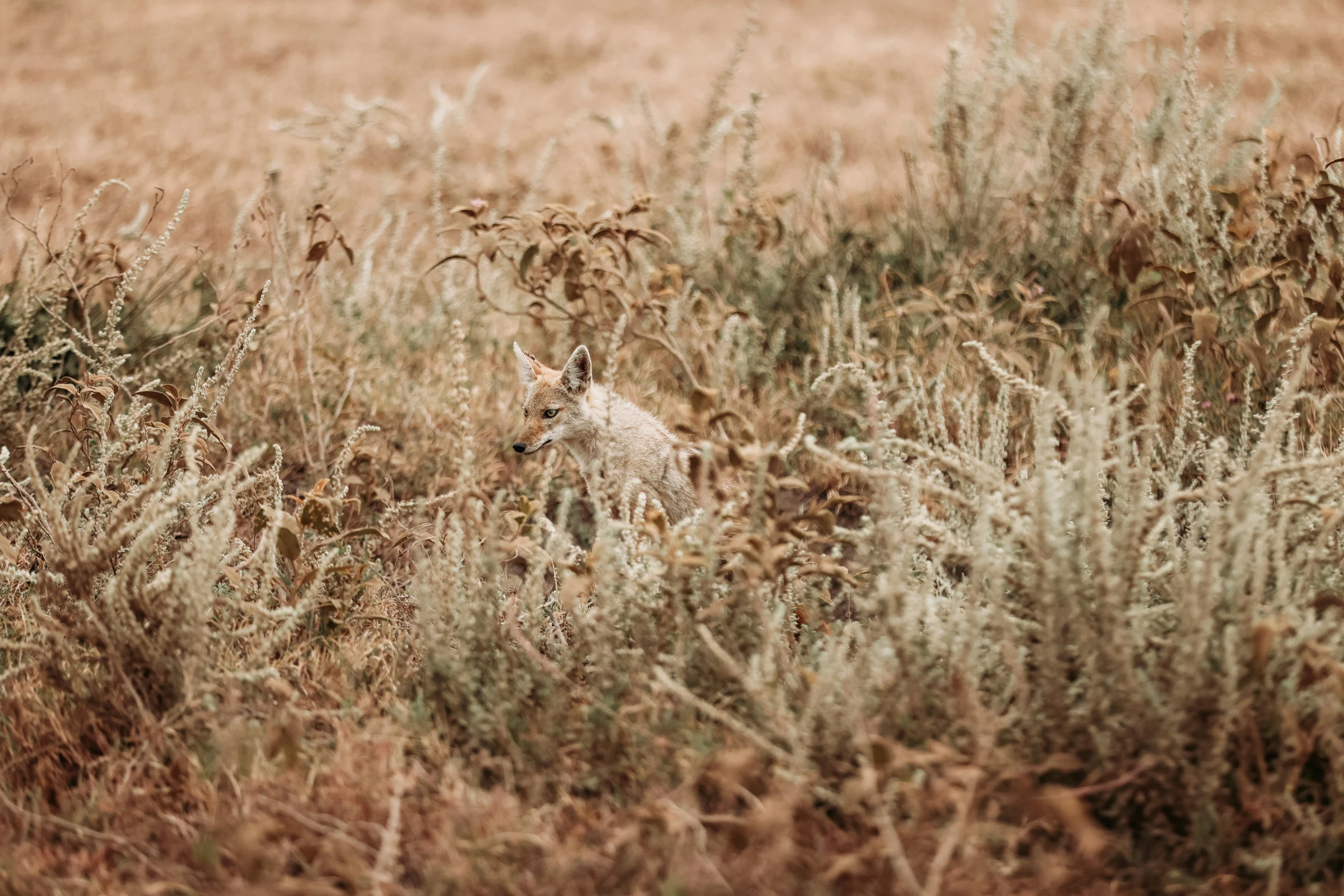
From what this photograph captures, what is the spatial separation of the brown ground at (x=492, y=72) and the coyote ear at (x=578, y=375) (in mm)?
2437

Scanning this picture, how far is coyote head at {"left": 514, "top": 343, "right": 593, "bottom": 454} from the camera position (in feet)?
13.2

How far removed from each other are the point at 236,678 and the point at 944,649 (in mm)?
1536

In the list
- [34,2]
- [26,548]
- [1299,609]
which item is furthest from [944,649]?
[34,2]

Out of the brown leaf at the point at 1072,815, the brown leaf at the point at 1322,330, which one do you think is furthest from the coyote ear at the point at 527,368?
the brown leaf at the point at 1072,815

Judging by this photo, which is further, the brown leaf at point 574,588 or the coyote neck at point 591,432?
the coyote neck at point 591,432

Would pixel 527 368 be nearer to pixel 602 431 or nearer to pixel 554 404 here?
pixel 554 404

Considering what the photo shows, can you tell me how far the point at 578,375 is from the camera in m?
4.04

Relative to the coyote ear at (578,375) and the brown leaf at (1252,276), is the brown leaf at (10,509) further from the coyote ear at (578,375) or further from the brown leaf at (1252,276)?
the brown leaf at (1252,276)

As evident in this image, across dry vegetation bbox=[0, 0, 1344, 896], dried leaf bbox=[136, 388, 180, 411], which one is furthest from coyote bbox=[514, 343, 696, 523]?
dried leaf bbox=[136, 388, 180, 411]

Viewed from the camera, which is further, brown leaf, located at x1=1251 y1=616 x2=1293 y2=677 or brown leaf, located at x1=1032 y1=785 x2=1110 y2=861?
brown leaf, located at x1=1251 y1=616 x2=1293 y2=677

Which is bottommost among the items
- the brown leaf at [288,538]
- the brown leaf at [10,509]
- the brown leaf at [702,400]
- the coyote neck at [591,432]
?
the coyote neck at [591,432]

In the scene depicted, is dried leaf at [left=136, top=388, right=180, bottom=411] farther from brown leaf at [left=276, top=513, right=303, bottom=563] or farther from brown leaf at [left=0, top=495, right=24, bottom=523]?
brown leaf at [left=276, top=513, right=303, bottom=563]

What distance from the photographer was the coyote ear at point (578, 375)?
3961 millimetres

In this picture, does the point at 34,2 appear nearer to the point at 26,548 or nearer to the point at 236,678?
the point at 26,548
